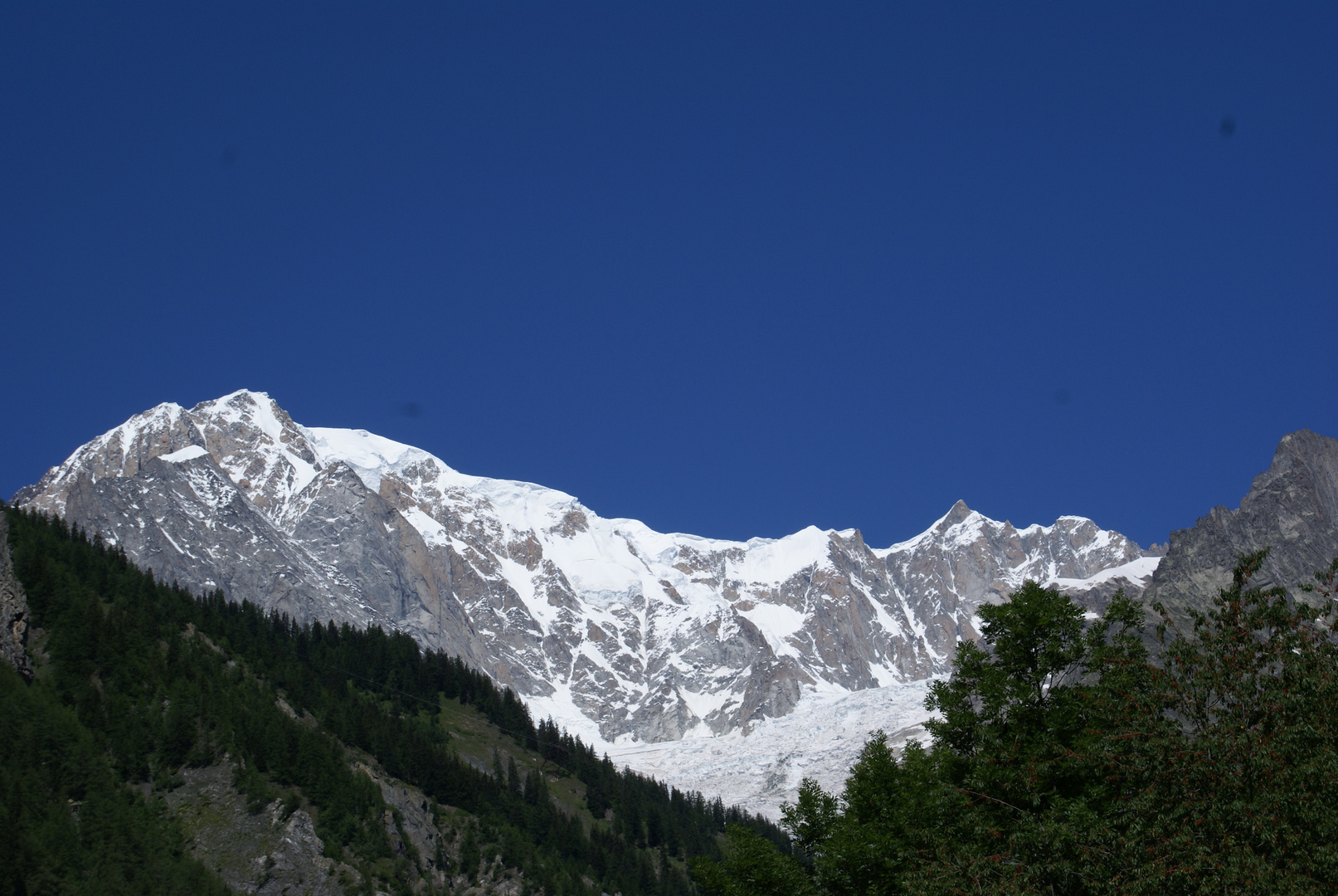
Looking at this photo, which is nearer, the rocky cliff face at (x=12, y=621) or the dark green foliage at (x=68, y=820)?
the dark green foliage at (x=68, y=820)

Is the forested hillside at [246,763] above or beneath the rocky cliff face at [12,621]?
beneath

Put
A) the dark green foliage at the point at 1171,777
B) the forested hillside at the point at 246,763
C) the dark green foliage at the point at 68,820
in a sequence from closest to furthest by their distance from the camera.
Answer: the dark green foliage at the point at 1171,777
the dark green foliage at the point at 68,820
the forested hillside at the point at 246,763

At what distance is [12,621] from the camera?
321ft

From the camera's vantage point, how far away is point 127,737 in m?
99.6

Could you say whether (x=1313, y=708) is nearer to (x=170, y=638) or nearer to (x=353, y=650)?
(x=170, y=638)

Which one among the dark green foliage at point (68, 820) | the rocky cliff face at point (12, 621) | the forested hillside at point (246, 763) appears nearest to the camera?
the dark green foliage at point (68, 820)

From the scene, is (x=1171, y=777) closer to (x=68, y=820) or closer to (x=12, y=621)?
(x=68, y=820)

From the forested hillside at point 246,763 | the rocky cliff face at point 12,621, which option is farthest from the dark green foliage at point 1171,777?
the rocky cliff face at point 12,621

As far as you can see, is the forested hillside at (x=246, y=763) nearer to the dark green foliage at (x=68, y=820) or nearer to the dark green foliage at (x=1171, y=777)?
the dark green foliage at (x=68, y=820)

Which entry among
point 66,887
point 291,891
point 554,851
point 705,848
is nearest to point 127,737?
point 291,891

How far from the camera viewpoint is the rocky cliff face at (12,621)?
96062 mm

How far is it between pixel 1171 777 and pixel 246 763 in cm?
9626

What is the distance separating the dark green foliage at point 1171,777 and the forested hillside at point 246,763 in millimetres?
65212

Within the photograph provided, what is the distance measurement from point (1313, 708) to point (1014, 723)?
47.4 ft
